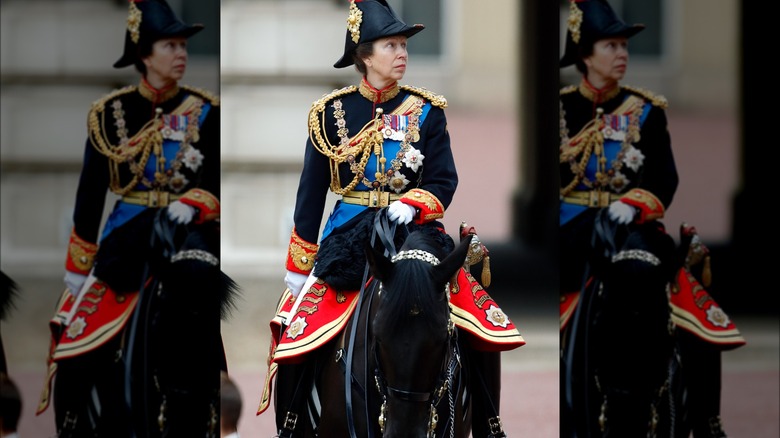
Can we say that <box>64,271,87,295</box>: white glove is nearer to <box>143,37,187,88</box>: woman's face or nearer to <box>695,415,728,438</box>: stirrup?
<box>143,37,187,88</box>: woman's face

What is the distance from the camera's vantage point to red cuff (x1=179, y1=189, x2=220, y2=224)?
6223 mm

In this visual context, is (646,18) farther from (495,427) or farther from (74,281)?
(74,281)

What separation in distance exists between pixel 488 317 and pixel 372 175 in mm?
823

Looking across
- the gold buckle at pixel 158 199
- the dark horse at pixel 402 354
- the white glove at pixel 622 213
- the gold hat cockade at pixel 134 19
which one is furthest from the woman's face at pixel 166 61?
the white glove at pixel 622 213

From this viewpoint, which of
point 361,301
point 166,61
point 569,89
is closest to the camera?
point 361,301

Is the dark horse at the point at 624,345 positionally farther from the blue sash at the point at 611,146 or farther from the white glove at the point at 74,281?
the white glove at the point at 74,281

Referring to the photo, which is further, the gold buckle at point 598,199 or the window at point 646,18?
the gold buckle at point 598,199

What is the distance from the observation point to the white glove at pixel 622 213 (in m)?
6.42

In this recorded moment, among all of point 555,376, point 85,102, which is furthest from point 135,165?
point 555,376

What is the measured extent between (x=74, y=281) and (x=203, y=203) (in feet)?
2.33

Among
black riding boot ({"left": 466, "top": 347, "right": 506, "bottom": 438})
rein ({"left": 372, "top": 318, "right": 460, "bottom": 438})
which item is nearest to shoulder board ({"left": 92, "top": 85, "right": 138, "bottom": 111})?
rein ({"left": 372, "top": 318, "right": 460, "bottom": 438})

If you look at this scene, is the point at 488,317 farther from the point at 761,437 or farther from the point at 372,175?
the point at 761,437

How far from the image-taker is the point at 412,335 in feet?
16.5

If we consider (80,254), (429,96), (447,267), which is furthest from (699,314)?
(80,254)
